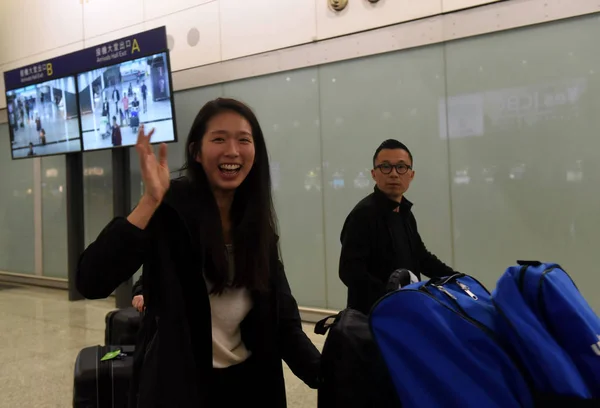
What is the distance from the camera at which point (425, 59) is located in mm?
4695

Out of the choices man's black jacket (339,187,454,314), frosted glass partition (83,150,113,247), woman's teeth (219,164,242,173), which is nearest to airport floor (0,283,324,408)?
frosted glass partition (83,150,113,247)

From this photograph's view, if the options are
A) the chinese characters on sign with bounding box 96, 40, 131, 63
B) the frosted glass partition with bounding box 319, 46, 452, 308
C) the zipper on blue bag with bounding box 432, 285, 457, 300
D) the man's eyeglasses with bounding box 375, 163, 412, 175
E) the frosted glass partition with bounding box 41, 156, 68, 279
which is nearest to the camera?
the zipper on blue bag with bounding box 432, 285, 457, 300

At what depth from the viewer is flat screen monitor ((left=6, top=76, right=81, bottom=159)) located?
6502 mm

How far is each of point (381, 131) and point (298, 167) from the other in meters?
1.08

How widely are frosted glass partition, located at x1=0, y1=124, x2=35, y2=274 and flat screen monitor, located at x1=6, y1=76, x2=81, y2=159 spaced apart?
1458 millimetres

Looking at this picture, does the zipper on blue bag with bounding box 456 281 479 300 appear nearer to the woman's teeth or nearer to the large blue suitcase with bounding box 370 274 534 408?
the large blue suitcase with bounding box 370 274 534 408

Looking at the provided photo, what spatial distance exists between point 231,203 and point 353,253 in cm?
89

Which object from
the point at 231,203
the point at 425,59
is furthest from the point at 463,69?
the point at 231,203

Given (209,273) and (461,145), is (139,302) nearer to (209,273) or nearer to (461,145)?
(209,273)

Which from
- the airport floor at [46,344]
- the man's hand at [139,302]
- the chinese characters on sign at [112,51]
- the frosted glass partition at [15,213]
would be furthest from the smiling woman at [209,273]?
the frosted glass partition at [15,213]

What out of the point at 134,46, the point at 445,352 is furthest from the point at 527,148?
the point at 134,46

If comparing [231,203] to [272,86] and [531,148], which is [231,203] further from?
[272,86]

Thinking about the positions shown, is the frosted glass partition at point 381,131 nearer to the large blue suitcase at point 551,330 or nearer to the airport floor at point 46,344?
the airport floor at point 46,344

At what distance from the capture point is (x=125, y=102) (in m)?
5.84
